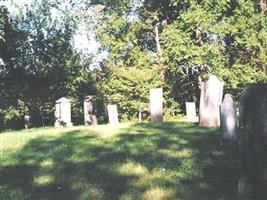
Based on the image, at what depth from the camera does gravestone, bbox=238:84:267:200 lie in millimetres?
6219

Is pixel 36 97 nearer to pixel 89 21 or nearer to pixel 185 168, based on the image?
pixel 89 21

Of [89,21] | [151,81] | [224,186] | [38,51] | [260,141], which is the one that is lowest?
[224,186]

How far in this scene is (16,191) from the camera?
7.72 m

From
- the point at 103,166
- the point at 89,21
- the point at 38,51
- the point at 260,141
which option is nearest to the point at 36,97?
the point at 38,51

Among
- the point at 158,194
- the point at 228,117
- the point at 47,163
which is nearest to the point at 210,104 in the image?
the point at 228,117

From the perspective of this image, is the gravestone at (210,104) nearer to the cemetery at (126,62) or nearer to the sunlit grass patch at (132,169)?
the cemetery at (126,62)

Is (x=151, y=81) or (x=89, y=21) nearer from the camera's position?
(x=151, y=81)

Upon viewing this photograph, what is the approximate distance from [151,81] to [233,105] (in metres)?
22.4

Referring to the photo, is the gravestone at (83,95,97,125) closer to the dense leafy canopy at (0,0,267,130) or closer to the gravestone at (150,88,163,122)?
the gravestone at (150,88,163,122)

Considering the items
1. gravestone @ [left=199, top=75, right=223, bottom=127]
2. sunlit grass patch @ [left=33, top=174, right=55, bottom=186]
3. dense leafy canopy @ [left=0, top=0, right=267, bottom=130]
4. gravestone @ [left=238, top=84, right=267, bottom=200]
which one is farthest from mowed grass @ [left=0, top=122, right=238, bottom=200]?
dense leafy canopy @ [left=0, top=0, right=267, bottom=130]

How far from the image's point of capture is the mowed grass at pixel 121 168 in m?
7.53

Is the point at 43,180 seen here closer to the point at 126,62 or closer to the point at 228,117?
the point at 228,117

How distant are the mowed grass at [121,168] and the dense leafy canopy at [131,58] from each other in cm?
2032

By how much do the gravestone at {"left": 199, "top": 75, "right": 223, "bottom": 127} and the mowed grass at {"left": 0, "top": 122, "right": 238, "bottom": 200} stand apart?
3.38m
